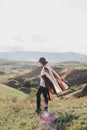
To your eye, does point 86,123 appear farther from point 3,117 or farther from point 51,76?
Answer: point 3,117

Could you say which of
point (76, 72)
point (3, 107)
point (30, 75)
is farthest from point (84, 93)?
point (30, 75)

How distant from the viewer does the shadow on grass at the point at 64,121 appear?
1287cm

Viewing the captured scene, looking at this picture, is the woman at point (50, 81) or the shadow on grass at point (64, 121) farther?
the woman at point (50, 81)

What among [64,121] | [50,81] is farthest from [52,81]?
[64,121]

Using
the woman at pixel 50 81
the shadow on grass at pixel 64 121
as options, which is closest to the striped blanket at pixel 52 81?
the woman at pixel 50 81

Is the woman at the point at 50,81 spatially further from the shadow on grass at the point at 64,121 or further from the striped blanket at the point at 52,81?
the shadow on grass at the point at 64,121

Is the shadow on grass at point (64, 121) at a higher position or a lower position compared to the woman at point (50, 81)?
lower

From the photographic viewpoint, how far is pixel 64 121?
13562 millimetres

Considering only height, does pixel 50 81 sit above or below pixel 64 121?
above

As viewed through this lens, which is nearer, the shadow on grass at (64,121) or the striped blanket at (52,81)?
the shadow on grass at (64,121)

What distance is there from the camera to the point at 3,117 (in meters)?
17.5

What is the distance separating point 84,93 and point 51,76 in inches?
617

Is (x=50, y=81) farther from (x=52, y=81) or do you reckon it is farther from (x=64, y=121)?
(x=64, y=121)

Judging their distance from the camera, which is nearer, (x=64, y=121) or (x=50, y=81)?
(x=64, y=121)
